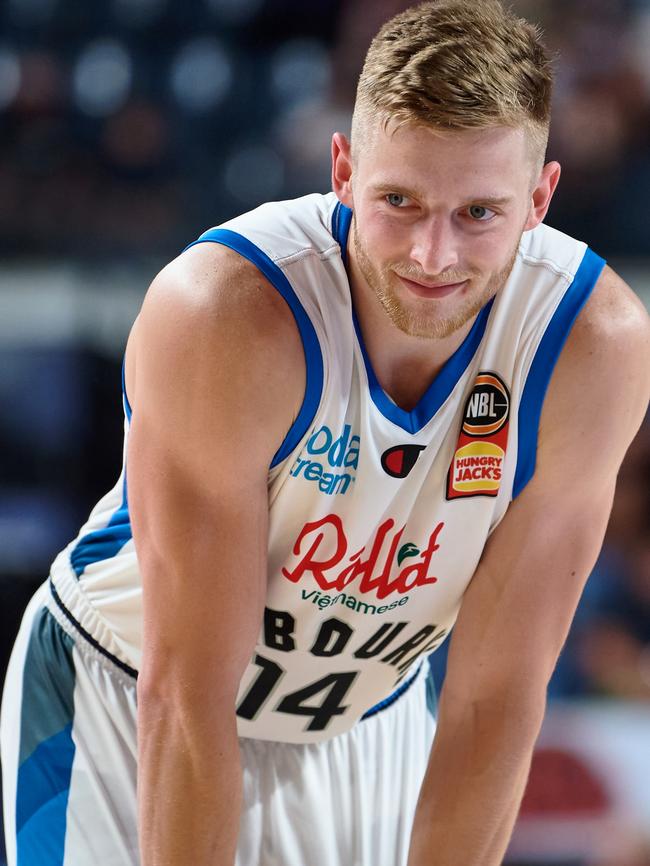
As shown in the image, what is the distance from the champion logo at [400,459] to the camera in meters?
1.94

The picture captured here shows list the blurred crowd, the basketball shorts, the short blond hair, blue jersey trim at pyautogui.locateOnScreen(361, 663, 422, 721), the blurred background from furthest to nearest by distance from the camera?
the blurred crowd, the blurred background, blue jersey trim at pyautogui.locateOnScreen(361, 663, 422, 721), the basketball shorts, the short blond hair

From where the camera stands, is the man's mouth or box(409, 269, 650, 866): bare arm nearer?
the man's mouth

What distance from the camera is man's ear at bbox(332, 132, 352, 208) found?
73.4 inches

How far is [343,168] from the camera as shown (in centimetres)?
187

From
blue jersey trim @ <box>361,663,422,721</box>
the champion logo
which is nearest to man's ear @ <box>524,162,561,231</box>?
the champion logo

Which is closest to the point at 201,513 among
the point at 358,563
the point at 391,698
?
the point at 358,563

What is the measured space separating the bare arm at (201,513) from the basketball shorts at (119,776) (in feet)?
1.22

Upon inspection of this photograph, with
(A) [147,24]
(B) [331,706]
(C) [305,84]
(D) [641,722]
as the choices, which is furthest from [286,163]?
(B) [331,706]

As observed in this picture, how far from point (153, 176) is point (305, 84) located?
80 centimetres

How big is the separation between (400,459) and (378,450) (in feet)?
0.14

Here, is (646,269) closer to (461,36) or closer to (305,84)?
(305,84)

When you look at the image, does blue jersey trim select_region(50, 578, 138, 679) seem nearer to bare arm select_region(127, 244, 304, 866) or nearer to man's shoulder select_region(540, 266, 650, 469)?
bare arm select_region(127, 244, 304, 866)

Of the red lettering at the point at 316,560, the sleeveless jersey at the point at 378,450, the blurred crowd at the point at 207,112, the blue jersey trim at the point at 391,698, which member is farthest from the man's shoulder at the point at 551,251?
the blurred crowd at the point at 207,112

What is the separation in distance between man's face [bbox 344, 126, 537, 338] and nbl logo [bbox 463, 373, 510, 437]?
0.55 feet
